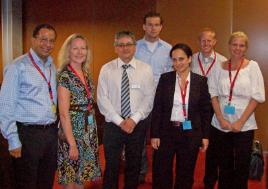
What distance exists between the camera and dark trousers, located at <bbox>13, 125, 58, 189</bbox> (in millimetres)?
2453

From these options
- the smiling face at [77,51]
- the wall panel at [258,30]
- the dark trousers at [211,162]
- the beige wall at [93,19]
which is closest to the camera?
the smiling face at [77,51]

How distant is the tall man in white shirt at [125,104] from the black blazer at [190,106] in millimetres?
147

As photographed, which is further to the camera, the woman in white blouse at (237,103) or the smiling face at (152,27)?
the smiling face at (152,27)

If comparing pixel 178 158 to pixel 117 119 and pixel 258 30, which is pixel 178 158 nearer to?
pixel 117 119

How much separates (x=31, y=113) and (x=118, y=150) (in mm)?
925

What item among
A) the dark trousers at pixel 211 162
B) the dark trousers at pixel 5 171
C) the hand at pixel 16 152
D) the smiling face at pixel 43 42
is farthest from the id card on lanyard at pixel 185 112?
the dark trousers at pixel 5 171

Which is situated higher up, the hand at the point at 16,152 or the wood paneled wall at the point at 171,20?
the wood paneled wall at the point at 171,20

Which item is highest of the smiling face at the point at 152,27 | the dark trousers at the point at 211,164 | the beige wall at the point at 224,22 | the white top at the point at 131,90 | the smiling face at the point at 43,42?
the beige wall at the point at 224,22

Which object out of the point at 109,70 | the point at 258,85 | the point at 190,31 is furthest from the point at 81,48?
the point at 190,31

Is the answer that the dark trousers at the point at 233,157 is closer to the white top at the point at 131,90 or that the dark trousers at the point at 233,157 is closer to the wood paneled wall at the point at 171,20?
the white top at the point at 131,90

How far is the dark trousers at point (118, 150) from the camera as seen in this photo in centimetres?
300

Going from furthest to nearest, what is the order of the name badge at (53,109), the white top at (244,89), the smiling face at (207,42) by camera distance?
the smiling face at (207,42)
the white top at (244,89)
the name badge at (53,109)

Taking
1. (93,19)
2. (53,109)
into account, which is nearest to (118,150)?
(53,109)

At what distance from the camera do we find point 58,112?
2.75 m
